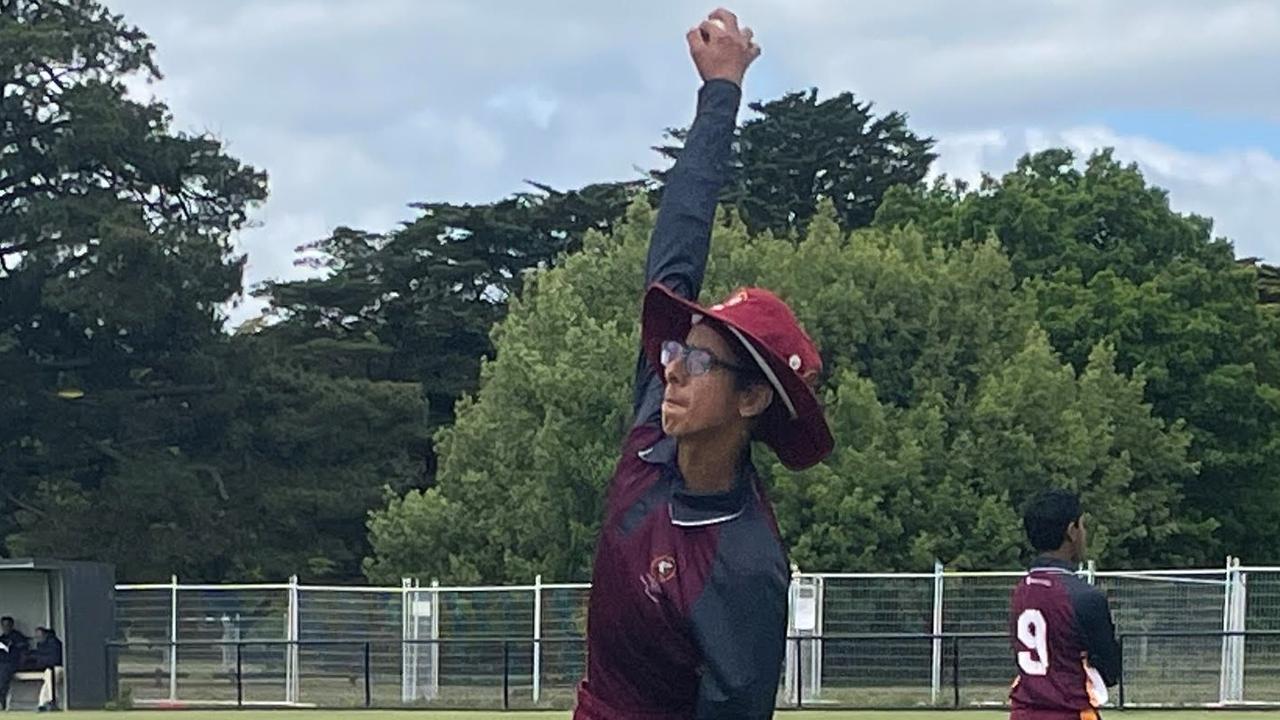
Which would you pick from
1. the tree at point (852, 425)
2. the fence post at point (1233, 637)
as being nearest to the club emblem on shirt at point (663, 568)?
the fence post at point (1233, 637)

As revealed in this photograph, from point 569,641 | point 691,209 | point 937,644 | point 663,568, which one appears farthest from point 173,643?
point 663,568

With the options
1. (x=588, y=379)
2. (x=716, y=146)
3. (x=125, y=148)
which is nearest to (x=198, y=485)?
(x=125, y=148)

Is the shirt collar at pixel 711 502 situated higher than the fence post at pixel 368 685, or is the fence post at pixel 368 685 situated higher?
the shirt collar at pixel 711 502

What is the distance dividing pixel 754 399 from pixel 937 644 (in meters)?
27.2

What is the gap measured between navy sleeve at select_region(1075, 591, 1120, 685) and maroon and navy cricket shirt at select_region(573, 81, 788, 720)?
556 cm

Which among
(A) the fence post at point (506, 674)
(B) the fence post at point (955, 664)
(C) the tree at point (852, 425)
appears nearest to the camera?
(B) the fence post at point (955, 664)

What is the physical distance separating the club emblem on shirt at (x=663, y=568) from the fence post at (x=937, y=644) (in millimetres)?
26369

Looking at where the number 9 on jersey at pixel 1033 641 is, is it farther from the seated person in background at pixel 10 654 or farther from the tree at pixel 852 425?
the tree at pixel 852 425

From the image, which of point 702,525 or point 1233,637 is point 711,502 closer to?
point 702,525

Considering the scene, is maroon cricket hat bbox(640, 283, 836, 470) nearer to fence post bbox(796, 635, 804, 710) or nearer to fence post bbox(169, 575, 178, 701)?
fence post bbox(796, 635, 804, 710)

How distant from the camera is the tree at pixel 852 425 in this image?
41688 mm

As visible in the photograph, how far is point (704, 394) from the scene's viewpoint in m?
3.97

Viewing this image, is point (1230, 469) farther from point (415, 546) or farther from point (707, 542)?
point (707, 542)

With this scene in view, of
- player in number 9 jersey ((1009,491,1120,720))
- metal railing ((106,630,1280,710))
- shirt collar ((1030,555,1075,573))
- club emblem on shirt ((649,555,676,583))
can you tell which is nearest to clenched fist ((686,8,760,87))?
club emblem on shirt ((649,555,676,583))
